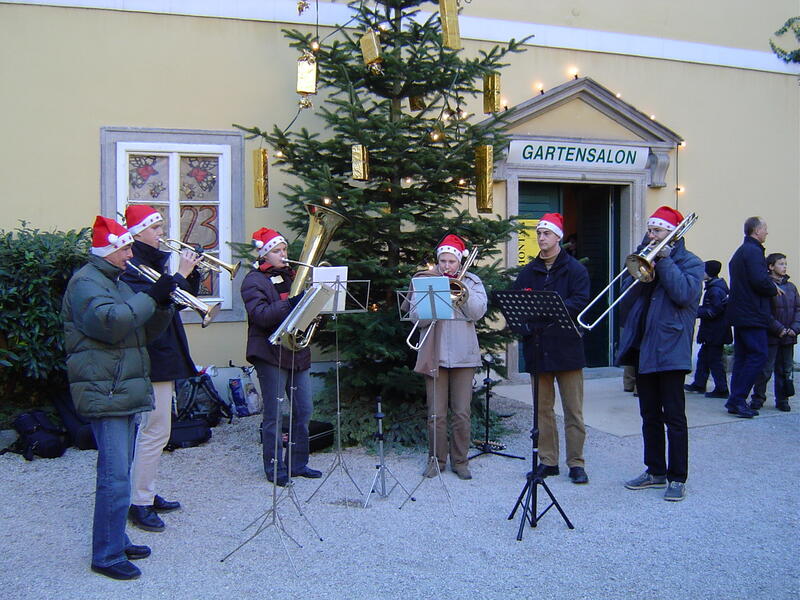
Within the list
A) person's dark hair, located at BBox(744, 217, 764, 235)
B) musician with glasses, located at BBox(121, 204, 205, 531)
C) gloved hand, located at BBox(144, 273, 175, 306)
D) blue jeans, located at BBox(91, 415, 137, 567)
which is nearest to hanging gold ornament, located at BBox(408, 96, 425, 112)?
musician with glasses, located at BBox(121, 204, 205, 531)

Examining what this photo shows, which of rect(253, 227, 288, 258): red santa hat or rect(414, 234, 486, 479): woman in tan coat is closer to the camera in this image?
rect(253, 227, 288, 258): red santa hat

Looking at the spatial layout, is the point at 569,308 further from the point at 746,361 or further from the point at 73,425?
the point at 73,425

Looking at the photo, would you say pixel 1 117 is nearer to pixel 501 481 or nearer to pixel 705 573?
pixel 501 481

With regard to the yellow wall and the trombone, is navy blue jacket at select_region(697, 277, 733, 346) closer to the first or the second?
the yellow wall

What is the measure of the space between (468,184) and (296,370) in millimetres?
2598

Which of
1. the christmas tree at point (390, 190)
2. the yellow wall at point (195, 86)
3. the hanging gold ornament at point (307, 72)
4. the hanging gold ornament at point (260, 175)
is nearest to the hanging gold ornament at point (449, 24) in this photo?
the christmas tree at point (390, 190)

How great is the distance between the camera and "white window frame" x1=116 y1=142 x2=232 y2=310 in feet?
27.3

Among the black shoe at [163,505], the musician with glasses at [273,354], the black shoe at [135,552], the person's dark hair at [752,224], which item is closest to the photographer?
the black shoe at [135,552]

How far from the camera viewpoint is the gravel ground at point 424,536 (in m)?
4.05

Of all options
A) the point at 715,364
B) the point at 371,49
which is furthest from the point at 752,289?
the point at 371,49

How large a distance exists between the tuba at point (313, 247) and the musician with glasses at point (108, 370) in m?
1.43

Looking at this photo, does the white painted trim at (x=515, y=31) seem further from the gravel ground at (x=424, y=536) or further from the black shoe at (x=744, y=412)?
the black shoe at (x=744, y=412)

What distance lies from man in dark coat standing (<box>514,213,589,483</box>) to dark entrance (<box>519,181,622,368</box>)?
4684 millimetres

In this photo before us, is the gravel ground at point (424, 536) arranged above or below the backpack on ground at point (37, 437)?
below
